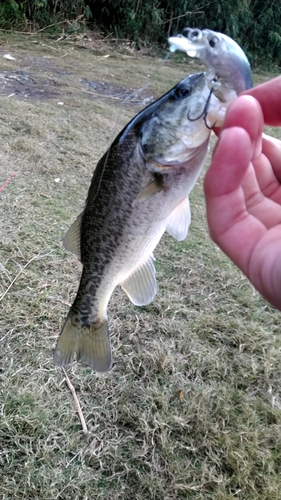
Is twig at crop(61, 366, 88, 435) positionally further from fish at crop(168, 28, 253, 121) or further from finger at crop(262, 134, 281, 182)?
fish at crop(168, 28, 253, 121)

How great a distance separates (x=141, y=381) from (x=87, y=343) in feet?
2.65

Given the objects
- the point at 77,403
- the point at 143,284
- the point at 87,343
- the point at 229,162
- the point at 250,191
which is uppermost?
the point at 229,162

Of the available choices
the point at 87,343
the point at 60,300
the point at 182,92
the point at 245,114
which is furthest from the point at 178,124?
the point at 60,300

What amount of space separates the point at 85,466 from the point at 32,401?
36cm

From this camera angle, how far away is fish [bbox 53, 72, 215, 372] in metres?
1.14

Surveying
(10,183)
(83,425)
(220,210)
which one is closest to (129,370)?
(83,425)

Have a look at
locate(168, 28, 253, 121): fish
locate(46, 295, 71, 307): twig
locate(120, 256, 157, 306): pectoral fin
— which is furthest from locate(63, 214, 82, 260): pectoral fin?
locate(46, 295, 71, 307): twig

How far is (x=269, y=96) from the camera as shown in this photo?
113 cm

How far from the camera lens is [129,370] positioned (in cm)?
223

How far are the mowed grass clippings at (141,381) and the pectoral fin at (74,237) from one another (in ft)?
2.94

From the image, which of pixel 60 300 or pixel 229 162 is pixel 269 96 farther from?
pixel 60 300

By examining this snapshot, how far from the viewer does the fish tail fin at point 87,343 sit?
1.46 m

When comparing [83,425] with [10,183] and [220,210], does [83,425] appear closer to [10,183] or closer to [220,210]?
[220,210]

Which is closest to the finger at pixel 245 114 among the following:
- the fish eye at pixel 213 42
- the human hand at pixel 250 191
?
the human hand at pixel 250 191
